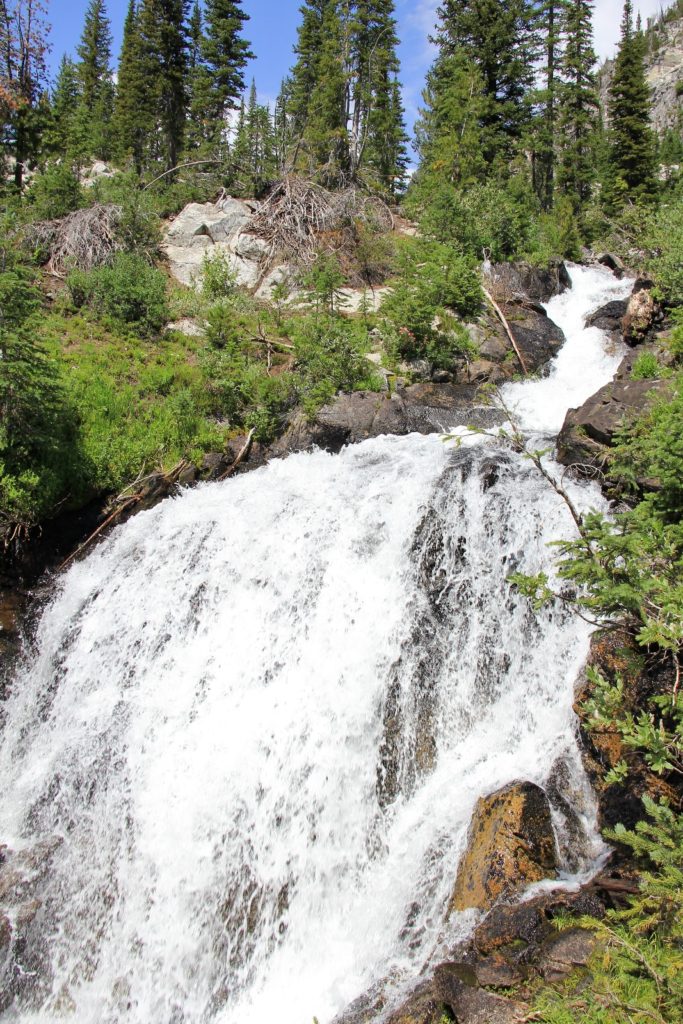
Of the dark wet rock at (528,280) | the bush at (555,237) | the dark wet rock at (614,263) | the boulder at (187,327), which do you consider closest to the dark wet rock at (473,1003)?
the boulder at (187,327)

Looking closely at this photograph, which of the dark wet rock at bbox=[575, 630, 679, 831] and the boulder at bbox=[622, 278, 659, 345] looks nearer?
the dark wet rock at bbox=[575, 630, 679, 831]

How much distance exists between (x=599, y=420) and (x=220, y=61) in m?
32.9

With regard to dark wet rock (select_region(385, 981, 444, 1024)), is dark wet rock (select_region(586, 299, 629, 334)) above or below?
above

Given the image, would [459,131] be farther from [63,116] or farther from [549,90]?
[63,116]

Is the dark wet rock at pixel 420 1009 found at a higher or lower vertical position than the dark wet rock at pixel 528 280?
lower

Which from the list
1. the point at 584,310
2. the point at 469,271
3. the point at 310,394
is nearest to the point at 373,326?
the point at 469,271

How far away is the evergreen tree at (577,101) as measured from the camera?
36781 mm

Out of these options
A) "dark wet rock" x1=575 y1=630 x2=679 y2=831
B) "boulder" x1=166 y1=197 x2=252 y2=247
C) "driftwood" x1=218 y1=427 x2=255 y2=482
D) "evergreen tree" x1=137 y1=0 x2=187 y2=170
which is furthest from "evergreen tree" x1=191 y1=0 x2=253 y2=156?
"dark wet rock" x1=575 y1=630 x2=679 y2=831

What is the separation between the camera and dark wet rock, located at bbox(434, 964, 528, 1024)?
5.00m

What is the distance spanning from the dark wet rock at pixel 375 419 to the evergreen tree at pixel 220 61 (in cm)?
2509

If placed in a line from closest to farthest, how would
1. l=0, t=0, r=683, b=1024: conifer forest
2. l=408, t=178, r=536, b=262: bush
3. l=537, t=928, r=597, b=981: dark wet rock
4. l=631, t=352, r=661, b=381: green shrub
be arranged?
l=537, t=928, r=597, b=981: dark wet rock, l=0, t=0, r=683, b=1024: conifer forest, l=631, t=352, r=661, b=381: green shrub, l=408, t=178, r=536, b=262: bush

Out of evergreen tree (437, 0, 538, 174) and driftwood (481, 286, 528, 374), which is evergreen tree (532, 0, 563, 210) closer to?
evergreen tree (437, 0, 538, 174)

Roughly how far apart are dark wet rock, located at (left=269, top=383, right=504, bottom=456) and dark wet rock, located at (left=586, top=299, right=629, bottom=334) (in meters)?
6.40

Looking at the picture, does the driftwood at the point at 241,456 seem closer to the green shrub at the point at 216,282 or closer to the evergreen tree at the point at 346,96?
the green shrub at the point at 216,282
